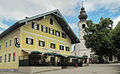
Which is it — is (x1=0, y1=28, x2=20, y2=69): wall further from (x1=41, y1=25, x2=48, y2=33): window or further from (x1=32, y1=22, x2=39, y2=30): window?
(x1=41, y1=25, x2=48, y2=33): window

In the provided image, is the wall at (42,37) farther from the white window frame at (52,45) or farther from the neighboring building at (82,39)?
the neighboring building at (82,39)

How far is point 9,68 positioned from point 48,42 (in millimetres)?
7990

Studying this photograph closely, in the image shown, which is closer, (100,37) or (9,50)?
(9,50)

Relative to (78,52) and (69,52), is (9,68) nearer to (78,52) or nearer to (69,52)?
(69,52)

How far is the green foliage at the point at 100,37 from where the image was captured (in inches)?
1575

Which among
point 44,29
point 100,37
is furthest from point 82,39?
point 44,29

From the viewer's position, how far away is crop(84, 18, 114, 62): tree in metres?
40.0

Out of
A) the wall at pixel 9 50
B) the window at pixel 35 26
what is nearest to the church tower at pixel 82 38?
the window at pixel 35 26


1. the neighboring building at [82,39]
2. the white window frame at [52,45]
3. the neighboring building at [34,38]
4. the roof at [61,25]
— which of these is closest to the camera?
the neighboring building at [34,38]

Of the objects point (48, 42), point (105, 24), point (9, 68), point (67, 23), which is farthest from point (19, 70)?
point (105, 24)

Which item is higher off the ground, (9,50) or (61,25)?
(61,25)

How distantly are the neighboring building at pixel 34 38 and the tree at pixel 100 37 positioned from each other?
11.4 m

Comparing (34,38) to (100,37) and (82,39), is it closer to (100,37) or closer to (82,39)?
(100,37)

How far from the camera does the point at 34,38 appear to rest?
2317 cm
